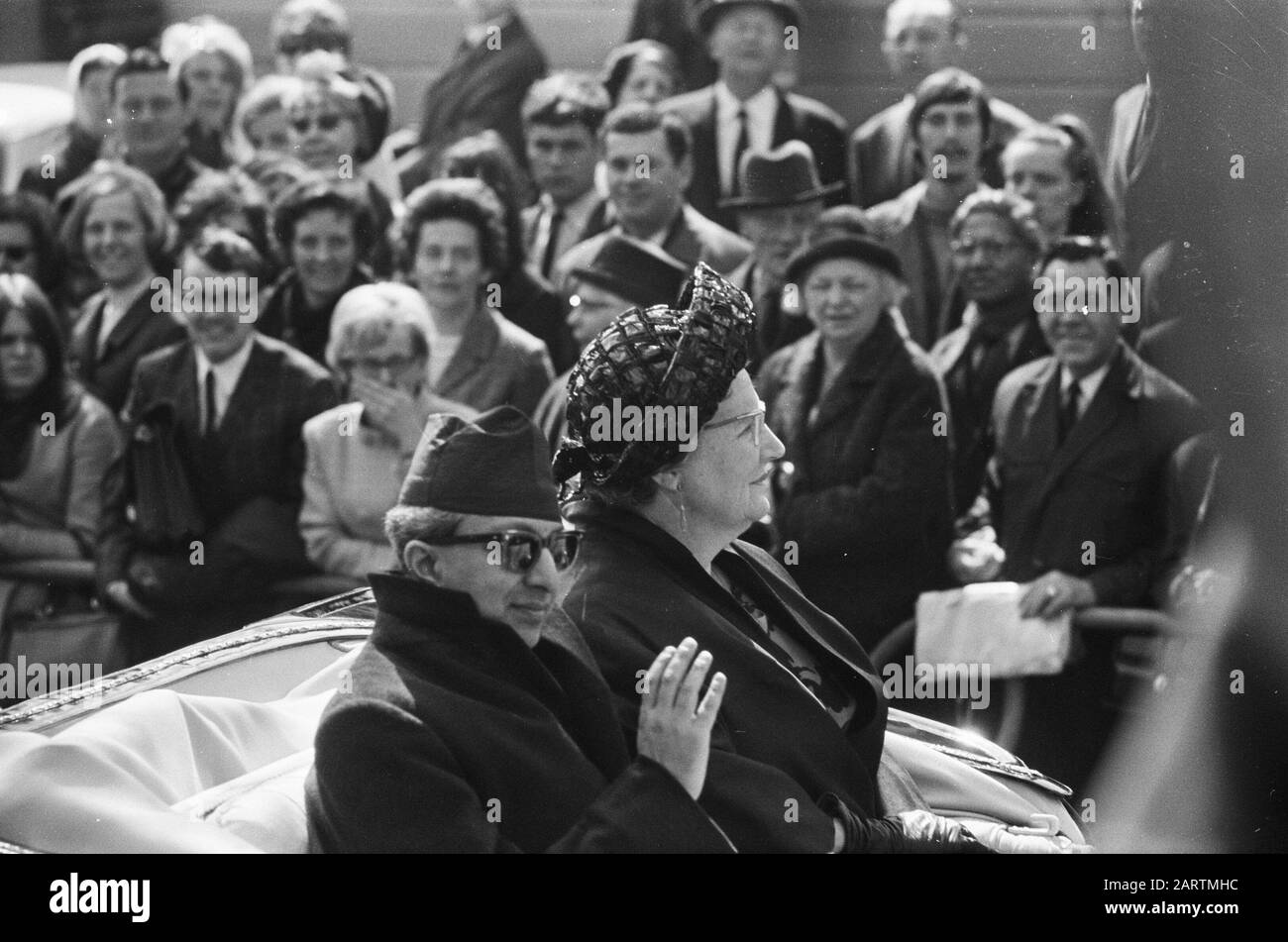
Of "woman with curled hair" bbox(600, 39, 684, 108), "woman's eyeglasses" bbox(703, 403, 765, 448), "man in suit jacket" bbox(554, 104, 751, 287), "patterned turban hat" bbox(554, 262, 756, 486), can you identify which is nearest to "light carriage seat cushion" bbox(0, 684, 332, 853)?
"patterned turban hat" bbox(554, 262, 756, 486)

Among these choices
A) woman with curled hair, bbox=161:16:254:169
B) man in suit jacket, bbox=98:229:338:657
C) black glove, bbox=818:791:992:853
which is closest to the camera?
black glove, bbox=818:791:992:853

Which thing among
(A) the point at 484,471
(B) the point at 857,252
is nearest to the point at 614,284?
(B) the point at 857,252

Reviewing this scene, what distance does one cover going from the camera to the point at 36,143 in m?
4.67

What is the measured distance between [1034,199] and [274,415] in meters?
1.40

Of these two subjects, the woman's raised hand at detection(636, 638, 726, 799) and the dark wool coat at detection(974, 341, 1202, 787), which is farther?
the dark wool coat at detection(974, 341, 1202, 787)

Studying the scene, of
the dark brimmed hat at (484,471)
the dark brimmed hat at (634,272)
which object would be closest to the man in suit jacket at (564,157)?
the dark brimmed hat at (634,272)

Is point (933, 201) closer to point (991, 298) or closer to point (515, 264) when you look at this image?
point (991, 298)

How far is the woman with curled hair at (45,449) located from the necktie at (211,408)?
16cm

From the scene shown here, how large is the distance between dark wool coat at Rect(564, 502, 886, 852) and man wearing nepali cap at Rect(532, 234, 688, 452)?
1.03m

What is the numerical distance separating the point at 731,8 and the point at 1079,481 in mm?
1164

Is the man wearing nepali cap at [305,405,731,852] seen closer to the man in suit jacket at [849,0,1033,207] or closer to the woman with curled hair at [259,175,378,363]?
the man in suit jacket at [849,0,1033,207]

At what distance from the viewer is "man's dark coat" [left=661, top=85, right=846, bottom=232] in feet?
13.0

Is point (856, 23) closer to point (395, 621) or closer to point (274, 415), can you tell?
point (274, 415)

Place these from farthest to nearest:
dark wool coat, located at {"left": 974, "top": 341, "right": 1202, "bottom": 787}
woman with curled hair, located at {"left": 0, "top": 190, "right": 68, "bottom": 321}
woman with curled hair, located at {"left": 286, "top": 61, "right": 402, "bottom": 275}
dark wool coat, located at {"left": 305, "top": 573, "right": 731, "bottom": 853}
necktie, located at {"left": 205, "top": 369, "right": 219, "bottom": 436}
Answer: woman with curled hair, located at {"left": 286, "top": 61, "right": 402, "bottom": 275}, woman with curled hair, located at {"left": 0, "top": 190, "right": 68, "bottom": 321}, necktie, located at {"left": 205, "top": 369, "right": 219, "bottom": 436}, dark wool coat, located at {"left": 974, "top": 341, "right": 1202, "bottom": 787}, dark wool coat, located at {"left": 305, "top": 573, "right": 731, "bottom": 853}
